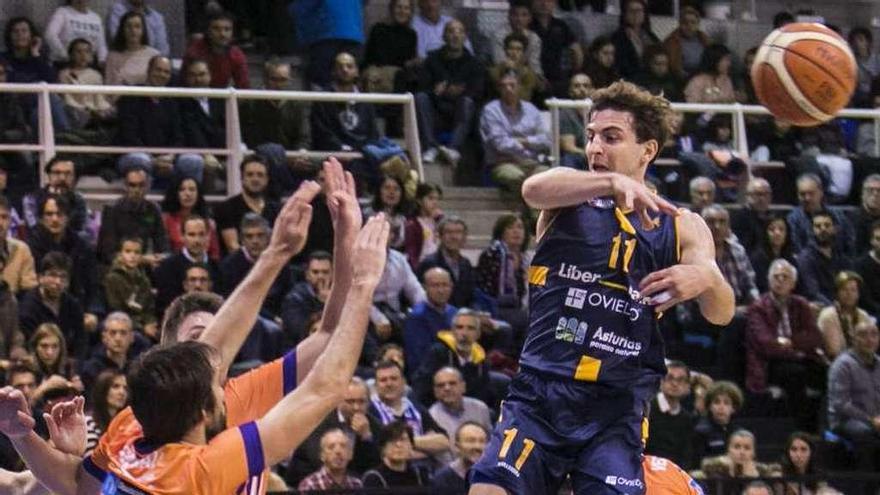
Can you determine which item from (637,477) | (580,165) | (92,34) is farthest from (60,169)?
(637,477)

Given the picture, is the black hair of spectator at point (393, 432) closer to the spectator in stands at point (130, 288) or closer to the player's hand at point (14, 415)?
the spectator in stands at point (130, 288)

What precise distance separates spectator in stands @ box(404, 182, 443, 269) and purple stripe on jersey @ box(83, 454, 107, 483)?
8580mm

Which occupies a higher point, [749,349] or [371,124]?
[371,124]

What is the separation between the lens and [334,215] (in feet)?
19.3

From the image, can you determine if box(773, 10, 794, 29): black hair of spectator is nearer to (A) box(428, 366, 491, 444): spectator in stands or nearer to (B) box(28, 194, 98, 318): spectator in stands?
(A) box(428, 366, 491, 444): spectator in stands

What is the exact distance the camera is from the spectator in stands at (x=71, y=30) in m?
15.4

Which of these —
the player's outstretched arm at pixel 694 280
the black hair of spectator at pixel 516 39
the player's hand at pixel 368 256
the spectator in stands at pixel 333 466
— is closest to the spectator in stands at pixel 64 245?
the spectator in stands at pixel 333 466

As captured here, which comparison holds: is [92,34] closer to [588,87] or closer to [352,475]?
[588,87]

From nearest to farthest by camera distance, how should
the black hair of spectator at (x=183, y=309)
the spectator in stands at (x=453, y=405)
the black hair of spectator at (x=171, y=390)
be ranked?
the black hair of spectator at (x=171, y=390), the black hair of spectator at (x=183, y=309), the spectator in stands at (x=453, y=405)

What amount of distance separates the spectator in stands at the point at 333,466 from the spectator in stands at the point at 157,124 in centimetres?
360

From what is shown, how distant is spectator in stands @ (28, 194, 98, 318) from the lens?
1277cm

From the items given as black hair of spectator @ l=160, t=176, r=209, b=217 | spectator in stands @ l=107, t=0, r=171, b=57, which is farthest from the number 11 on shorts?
spectator in stands @ l=107, t=0, r=171, b=57

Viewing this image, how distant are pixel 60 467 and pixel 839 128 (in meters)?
12.8

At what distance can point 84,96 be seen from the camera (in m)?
14.9
